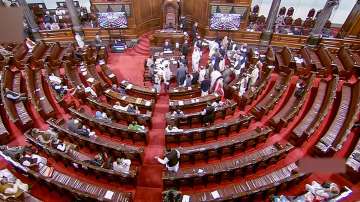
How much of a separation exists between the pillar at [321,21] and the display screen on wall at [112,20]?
971cm

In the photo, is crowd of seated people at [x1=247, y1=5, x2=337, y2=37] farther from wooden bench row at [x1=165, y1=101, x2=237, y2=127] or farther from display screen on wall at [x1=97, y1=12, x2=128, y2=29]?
display screen on wall at [x1=97, y1=12, x2=128, y2=29]

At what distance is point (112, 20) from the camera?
13320 mm

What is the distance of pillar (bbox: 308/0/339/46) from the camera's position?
39.4ft

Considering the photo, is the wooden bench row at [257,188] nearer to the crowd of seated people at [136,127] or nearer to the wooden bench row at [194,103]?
the crowd of seated people at [136,127]

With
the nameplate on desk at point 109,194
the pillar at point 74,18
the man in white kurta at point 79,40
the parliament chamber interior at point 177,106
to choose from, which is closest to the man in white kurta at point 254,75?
the parliament chamber interior at point 177,106

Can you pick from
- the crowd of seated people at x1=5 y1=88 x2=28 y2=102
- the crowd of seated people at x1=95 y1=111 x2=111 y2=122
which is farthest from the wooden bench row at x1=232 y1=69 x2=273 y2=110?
the crowd of seated people at x1=5 y1=88 x2=28 y2=102

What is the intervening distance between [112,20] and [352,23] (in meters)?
12.2

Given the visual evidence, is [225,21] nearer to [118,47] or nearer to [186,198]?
[118,47]

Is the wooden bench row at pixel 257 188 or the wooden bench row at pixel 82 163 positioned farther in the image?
the wooden bench row at pixel 82 163

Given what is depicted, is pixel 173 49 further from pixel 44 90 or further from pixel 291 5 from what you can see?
pixel 291 5

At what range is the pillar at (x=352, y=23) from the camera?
42.0 ft

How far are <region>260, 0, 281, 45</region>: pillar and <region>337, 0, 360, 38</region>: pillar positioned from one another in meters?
3.57

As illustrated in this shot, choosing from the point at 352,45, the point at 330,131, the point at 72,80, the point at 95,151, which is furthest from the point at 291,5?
the point at 95,151

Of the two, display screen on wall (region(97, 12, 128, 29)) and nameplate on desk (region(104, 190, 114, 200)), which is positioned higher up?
display screen on wall (region(97, 12, 128, 29))
